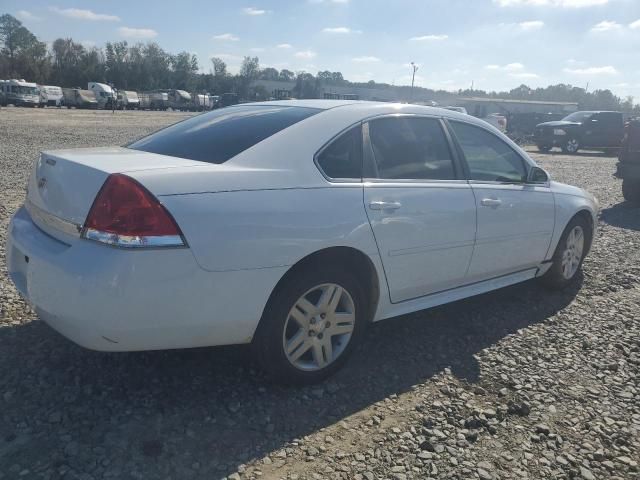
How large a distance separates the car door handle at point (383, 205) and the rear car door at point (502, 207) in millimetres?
859

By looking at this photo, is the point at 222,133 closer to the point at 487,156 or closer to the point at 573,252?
the point at 487,156

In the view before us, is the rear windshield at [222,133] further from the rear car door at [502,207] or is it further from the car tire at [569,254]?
the car tire at [569,254]

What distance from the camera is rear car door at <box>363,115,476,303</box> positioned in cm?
328

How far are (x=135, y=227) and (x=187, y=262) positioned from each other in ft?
0.92

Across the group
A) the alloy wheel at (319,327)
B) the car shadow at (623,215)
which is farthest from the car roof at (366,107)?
the car shadow at (623,215)

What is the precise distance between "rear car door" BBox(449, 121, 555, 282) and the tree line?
60.1 m

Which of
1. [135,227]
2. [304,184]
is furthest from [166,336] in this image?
[304,184]

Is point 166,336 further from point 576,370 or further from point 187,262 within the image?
point 576,370

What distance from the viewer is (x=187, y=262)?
8.30 feet

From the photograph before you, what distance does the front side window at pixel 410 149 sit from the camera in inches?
135

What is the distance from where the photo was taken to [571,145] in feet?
75.8

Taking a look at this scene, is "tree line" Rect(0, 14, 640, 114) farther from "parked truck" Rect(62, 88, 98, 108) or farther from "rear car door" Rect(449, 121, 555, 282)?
"rear car door" Rect(449, 121, 555, 282)

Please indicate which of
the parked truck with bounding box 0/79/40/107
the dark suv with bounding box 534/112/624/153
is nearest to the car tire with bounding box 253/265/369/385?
the dark suv with bounding box 534/112/624/153

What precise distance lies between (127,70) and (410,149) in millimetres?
95332
